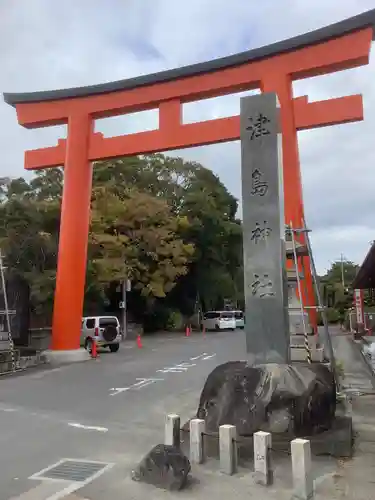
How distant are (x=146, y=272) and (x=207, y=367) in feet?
56.2

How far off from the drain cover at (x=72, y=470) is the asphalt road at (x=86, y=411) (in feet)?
0.50

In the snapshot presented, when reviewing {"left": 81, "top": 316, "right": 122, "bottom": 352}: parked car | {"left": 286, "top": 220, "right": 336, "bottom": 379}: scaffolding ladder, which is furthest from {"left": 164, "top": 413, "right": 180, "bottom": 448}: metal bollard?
{"left": 81, "top": 316, "right": 122, "bottom": 352}: parked car

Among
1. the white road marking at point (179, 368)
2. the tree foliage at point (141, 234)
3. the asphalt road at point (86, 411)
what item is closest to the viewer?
the asphalt road at point (86, 411)

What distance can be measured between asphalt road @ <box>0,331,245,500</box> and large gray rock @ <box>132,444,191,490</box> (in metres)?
0.79

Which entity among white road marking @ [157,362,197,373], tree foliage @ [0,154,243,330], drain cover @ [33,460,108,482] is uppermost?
tree foliage @ [0,154,243,330]

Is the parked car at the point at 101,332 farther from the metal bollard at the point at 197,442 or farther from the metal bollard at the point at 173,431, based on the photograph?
the metal bollard at the point at 197,442

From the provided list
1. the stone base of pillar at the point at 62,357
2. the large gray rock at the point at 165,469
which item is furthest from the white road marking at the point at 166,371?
the large gray rock at the point at 165,469

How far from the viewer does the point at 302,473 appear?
15.6ft

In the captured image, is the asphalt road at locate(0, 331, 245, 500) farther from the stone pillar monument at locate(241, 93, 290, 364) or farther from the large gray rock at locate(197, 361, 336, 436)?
the stone pillar monument at locate(241, 93, 290, 364)

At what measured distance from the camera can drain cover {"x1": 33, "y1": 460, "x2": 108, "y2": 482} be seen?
5.52 m

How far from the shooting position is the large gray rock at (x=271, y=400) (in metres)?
6.19

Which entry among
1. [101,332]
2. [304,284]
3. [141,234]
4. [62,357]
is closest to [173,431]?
[304,284]

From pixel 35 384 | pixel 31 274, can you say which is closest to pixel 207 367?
pixel 35 384

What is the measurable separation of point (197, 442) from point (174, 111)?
1217 cm
